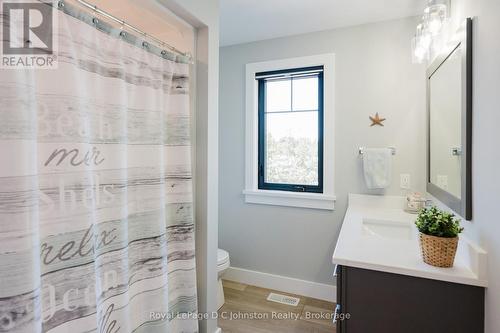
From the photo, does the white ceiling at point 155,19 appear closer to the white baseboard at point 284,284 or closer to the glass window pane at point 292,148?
the glass window pane at point 292,148

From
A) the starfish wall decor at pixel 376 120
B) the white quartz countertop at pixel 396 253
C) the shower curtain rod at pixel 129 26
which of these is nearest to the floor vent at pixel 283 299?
the white quartz countertop at pixel 396 253

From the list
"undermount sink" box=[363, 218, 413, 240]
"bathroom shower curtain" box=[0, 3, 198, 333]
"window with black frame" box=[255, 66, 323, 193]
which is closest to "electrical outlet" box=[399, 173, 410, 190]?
"undermount sink" box=[363, 218, 413, 240]

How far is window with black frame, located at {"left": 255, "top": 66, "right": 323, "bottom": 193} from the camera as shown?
2531mm

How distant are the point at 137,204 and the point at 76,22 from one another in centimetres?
76

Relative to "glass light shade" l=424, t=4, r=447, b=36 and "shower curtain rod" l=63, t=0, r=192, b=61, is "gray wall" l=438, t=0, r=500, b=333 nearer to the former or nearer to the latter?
"glass light shade" l=424, t=4, r=447, b=36

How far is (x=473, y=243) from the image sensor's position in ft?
4.01

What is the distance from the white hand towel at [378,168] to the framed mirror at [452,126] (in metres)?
0.27

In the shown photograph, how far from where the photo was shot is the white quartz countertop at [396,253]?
3.72 feet

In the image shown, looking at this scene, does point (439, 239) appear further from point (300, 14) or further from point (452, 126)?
point (300, 14)

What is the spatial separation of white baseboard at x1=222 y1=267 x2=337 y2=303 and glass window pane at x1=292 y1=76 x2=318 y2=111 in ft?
5.30

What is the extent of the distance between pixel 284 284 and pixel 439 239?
1.69 meters

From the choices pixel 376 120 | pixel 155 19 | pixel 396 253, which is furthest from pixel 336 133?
pixel 155 19

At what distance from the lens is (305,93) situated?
258 centimetres

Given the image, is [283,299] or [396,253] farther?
[283,299]
